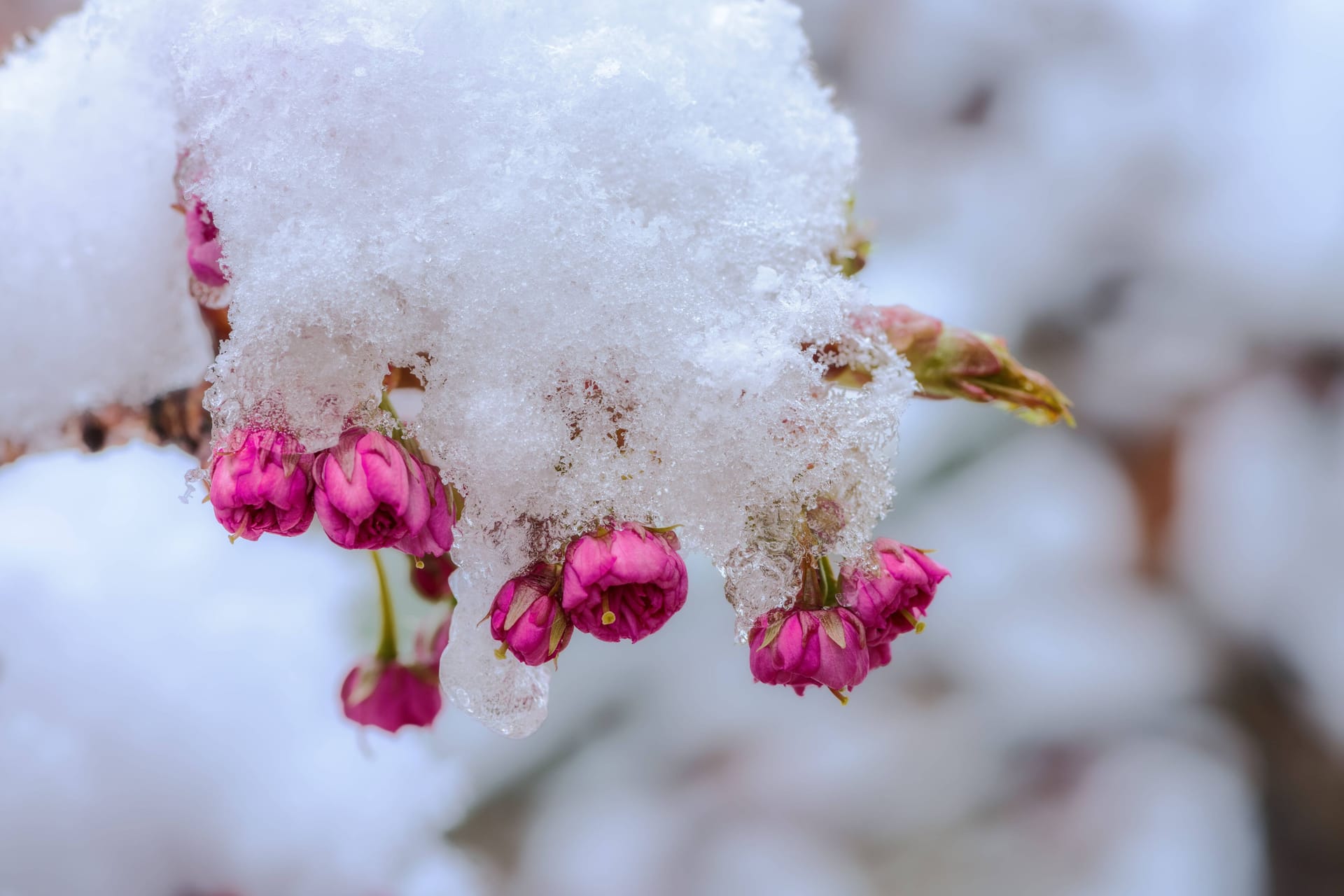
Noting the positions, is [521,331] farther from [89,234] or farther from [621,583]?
[89,234]

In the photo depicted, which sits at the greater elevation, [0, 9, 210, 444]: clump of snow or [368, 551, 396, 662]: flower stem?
[0, 9, 210, 444]: clump of snow

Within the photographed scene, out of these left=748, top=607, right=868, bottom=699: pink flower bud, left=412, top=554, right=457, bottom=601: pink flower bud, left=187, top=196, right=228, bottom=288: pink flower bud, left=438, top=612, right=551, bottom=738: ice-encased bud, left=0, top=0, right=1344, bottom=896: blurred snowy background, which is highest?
left=0, top=0, right=1344, bottom=896: blurred snowy background

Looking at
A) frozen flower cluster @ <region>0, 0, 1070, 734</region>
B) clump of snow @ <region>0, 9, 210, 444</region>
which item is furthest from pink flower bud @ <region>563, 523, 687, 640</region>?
clump of snow @ <region>0, 9, 210, 444</region>

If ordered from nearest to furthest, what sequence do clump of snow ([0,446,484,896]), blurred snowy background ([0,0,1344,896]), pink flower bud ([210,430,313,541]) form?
1. pink flower bud ([210,430,313,541])
2. clump of snow ([0,446,484,896])
3. blurred snowy background ([0,0,1344,896])

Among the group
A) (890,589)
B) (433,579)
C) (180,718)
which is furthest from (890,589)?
(180,718)

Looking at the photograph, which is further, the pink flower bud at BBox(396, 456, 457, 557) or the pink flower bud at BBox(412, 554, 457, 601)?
the pink flower bud at BBox(412, 554, 457, 601)

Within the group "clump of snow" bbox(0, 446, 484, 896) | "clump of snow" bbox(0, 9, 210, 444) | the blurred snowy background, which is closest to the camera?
"clump of snow" bbox(0, 9, 210, 444)

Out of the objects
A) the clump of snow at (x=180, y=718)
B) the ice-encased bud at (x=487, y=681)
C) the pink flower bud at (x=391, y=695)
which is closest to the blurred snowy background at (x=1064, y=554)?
the clump of snow at (x=180, y=718)

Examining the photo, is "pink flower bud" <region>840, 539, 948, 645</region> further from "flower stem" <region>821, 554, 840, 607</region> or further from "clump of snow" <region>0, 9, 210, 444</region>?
"clump of snow" <region>0, 9, 210, 444</region>
